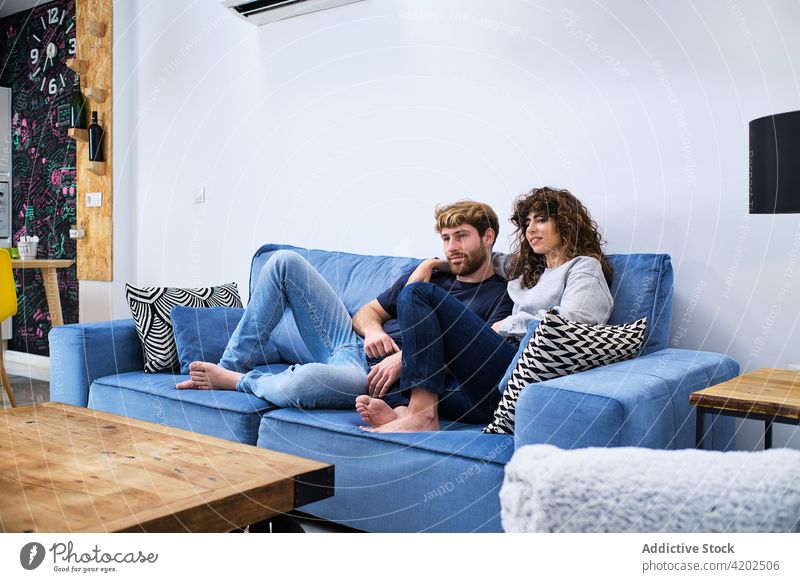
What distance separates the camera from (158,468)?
3.89ft

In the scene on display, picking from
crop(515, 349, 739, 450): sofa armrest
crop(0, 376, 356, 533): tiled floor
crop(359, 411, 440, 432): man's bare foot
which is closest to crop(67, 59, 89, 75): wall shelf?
crop(0, 376, 356, 533): tiled floor

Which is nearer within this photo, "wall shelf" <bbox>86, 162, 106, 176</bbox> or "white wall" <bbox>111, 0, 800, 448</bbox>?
"white wall" <bbox>111, 0, 800, 448</bbox>

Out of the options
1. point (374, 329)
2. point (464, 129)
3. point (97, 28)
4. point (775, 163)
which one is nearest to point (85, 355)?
point (374, 329)

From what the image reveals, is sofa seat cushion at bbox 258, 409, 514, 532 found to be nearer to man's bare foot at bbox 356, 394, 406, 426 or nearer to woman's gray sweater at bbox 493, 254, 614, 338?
man's bare foot at bbox 356, 394, 406, 426

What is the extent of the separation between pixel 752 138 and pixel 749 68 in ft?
1.53

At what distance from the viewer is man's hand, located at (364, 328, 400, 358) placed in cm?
209

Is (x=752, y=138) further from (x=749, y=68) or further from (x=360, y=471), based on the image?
(x=360, y=471)

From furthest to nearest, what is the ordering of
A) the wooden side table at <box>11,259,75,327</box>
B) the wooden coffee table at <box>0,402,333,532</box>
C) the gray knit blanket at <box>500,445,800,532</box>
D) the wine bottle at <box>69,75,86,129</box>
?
the wine bottle at <box>69,75,86,129</box>
the wooden side table at <box>11,259,75,327</box>
the wooden coffee table at <box>0,402,333,532</box>
the gray knit blanket at <box>500,445,800,532</box>

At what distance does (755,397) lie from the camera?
4.64 ft

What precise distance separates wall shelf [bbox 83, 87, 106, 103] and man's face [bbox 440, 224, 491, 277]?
8.65ft

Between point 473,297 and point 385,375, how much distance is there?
0.40m

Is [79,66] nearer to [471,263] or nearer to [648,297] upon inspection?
[471,263]

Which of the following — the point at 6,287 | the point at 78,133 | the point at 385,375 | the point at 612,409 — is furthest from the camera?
the point at 78,133
